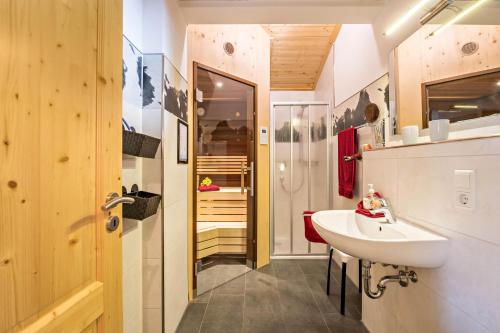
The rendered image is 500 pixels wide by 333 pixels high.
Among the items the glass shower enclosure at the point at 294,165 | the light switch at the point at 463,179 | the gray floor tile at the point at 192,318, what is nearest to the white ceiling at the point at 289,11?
the glass shower enclosure at the point at 294,165

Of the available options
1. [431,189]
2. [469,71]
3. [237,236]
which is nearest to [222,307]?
[237,236]

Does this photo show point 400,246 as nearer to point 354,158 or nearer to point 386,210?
point 386,210

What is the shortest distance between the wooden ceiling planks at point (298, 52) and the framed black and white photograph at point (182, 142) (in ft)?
6.07

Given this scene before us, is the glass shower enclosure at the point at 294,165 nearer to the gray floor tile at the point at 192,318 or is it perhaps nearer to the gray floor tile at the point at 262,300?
the gray floor tile at the point at 262,300

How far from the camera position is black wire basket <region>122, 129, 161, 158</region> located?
1.07 metres

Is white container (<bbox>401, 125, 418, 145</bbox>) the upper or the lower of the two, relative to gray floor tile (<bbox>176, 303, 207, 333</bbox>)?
upper

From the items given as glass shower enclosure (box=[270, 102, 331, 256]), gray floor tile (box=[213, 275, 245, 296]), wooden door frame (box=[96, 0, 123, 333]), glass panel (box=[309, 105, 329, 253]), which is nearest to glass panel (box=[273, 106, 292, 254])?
glass shower enclosure (box=[270, 102, 331, 256])

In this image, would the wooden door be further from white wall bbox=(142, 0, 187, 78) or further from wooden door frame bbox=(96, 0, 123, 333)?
white wall bbox=(142, 0, 187, 78)

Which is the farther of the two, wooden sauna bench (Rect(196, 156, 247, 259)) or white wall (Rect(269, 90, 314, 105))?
white wall (Rect(269, 90, 314, 105))

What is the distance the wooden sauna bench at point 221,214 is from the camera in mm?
2605

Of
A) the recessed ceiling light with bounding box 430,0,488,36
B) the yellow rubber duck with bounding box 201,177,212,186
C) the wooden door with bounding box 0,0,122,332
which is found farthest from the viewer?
the yellow rubber duck with bounding box 201,177,212,186

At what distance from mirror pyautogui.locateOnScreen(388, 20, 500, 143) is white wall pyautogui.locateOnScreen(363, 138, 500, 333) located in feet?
0.56

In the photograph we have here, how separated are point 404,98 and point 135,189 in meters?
1.82

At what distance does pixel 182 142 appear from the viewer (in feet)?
5.70
